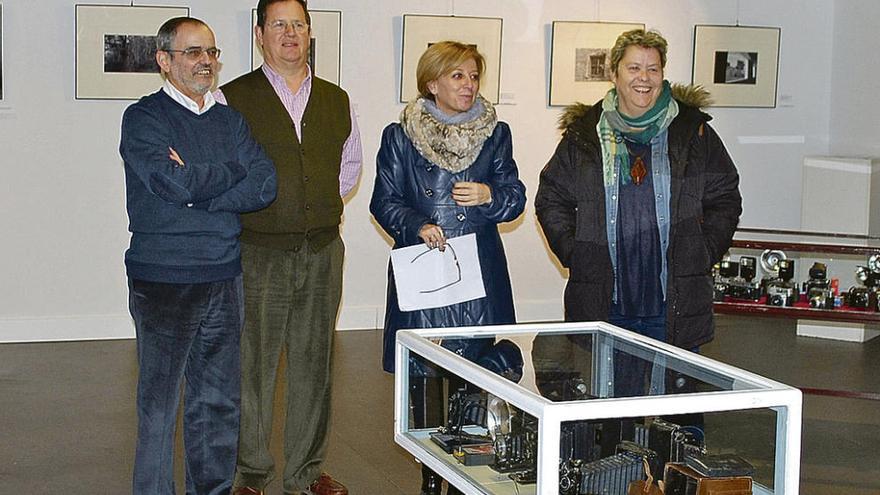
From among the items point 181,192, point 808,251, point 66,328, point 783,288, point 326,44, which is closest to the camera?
point 181,192

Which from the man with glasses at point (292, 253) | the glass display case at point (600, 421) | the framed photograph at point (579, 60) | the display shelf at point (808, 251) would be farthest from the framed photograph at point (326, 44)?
the glass display case at point (600, 421)

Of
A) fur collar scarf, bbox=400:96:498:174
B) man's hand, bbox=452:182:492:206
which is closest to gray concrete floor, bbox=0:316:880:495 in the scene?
man's hand, bbox=452:182:492:206

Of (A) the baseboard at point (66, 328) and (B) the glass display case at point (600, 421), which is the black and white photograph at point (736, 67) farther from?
(B) the glass display case at point (600, 421)

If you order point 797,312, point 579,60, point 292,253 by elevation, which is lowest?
point 797,312

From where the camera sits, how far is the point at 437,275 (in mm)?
5219

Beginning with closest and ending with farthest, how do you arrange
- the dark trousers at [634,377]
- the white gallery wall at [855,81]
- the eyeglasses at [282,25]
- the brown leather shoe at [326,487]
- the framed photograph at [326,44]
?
the dark trousers at [634,377]
the eyeglasses at [282,25]
the brown leather shoe at [326,487]
the framed photograph at [326,44]
the white gallery wall at [855,81]

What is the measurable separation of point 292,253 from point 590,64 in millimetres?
5551

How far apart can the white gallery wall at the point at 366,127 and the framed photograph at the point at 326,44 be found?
80mm

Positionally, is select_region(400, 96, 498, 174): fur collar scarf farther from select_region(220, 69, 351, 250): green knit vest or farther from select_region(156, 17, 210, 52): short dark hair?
select_region(156, 17, 210, 52): short dark hair

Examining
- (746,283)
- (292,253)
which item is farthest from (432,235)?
(746,283)

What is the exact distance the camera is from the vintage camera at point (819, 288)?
6484 millimetres

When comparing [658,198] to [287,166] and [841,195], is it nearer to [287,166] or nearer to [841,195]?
[287,166]

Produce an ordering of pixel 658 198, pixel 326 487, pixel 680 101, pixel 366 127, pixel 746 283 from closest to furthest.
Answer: pixel 658 198
pixel 680 101
pixel 326 487
pixel 746 283
pixel 366 127

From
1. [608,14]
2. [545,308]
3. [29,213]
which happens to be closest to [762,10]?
[608,14]
